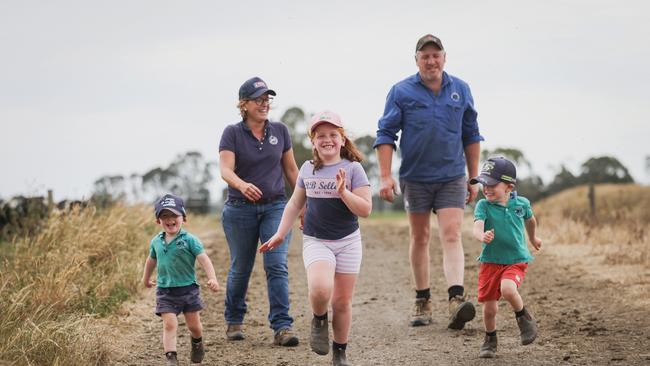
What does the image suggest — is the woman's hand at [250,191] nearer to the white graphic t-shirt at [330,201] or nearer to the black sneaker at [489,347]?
the white graphic t-shirt at [330,201]

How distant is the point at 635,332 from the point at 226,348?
11.0 ft

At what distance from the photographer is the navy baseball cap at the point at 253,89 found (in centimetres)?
734

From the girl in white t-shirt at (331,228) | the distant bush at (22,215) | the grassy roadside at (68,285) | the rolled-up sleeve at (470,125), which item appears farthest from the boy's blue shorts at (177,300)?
the distant bush at (22,215)

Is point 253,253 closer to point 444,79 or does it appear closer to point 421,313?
point 421,313

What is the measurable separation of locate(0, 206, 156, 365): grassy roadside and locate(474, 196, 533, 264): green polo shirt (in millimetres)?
2935

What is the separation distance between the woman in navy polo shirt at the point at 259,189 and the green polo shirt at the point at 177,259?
110 cm

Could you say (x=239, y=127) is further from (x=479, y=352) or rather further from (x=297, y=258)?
(x=297, y=258)

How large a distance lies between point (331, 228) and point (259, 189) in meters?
1.50

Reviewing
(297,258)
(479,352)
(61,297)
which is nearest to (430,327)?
(479,352)

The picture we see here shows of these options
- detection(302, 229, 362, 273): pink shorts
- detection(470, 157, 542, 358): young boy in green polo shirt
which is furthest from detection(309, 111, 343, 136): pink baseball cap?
detection(470, 157, 542, 358): young boy in green polo shirt

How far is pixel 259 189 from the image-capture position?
7.36 metres

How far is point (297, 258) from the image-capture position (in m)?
15.4

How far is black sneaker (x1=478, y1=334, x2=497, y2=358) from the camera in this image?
6461 mm

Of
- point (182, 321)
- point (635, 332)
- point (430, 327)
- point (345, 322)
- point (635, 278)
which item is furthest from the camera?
point (635, 278)
